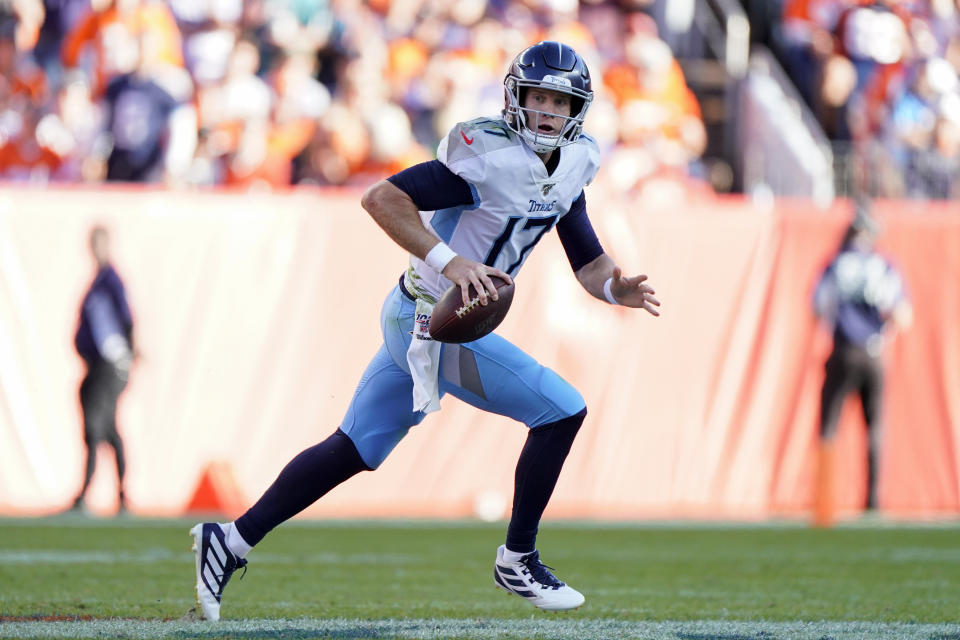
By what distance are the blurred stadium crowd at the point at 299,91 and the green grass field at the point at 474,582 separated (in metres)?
3.02

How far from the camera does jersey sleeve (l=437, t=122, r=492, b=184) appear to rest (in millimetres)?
4242

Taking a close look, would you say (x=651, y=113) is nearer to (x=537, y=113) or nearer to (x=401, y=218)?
(x=537, y=113)

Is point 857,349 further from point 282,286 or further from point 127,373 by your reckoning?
point 127,373

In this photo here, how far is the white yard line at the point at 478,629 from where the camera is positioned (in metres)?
4.22

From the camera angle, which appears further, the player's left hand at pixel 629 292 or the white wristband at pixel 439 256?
the player's left hand at pixel 629 292

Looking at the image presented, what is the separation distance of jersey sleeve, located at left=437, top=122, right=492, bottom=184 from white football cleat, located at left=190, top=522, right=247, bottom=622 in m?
1.28

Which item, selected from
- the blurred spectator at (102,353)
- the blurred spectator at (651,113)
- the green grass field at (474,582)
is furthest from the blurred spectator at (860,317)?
the blurred spectator at (102,353)

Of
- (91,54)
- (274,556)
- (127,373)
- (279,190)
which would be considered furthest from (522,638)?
(91,54)

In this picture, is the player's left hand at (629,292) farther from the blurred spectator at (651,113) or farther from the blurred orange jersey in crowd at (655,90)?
the blurred orange jersey in crowd at (655,90)

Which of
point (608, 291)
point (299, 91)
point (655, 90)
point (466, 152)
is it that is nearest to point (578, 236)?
point (608, 291)

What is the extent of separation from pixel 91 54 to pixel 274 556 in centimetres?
629

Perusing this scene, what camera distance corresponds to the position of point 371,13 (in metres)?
12.6

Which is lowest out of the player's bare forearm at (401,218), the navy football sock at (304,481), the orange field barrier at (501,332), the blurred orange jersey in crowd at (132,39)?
the orange field barrier at (501,332)

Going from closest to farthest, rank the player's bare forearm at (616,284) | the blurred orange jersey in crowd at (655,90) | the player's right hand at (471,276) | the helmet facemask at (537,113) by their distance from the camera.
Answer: the player's right hand at (471,276) → the helmet facemask at (537,113) → the player's bare forearm at (616,284) → the blurred orange jersey in crowd at (655,90)
